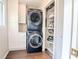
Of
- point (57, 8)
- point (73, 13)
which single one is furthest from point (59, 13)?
point (73, 13)

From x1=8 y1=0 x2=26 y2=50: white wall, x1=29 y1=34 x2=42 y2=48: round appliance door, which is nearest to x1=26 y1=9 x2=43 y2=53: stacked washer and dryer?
x1=29 y1=34 x2=42 y2=48: round appliance door

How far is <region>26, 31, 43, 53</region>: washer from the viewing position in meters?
4.05

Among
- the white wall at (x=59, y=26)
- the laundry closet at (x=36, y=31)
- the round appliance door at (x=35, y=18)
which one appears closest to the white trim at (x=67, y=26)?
the white wall at (x=59, y=26)

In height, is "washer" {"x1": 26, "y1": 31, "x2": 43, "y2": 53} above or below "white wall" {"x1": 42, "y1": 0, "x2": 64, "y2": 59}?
below

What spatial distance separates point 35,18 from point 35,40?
103 cm

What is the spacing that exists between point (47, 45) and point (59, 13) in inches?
97.6

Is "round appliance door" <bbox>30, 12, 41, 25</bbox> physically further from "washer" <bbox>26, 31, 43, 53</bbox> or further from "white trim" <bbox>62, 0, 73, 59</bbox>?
"white trim" <bbox>62, 0, 73, 59</bbox>

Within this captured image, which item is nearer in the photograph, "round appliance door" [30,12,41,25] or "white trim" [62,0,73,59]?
"white trim" [62,0,73,59]

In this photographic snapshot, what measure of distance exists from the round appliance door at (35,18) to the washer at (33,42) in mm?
484

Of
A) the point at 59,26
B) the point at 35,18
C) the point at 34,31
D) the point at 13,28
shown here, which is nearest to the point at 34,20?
the point at 35,18

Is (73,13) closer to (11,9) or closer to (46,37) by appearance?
(46,37)

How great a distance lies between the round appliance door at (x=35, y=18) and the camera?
4.15m

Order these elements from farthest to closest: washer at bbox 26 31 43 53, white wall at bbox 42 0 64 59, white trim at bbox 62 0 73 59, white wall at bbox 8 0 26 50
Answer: white wall at bbox 8 0 26 50 → washer at bbox 26 31 43 53 → white wall at bbox 42 0 64 59 → white trim at bbox 62 0 73 59

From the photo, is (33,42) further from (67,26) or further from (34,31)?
(67,26)
